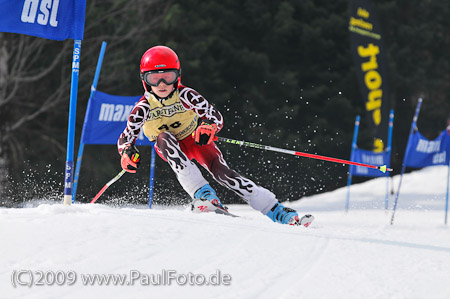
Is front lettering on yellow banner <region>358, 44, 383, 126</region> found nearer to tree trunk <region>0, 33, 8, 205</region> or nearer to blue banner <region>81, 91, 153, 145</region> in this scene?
tree trunk <region>0, 33, 8, 205</region>

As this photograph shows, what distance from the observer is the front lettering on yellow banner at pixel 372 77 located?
12.8m

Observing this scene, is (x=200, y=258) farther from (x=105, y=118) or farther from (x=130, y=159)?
(x=105, y=118)

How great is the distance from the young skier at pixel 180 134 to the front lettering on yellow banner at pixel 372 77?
847 centimetres

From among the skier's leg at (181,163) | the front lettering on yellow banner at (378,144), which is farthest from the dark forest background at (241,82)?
the skier's leg at (181,163)

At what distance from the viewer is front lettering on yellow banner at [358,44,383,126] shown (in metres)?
12.8

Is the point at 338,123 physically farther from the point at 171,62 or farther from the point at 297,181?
the point at 171,62

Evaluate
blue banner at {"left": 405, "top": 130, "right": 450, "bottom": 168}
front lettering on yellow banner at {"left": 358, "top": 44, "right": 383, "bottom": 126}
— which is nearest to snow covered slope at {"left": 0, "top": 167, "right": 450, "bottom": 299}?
blue banner at {"left": 405, "top": 130, "right": 450, "bottom": 168}

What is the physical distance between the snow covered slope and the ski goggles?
1.06 m

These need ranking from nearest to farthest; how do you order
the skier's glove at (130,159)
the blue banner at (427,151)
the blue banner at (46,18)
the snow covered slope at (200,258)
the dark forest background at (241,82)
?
the snow covered slope at (200,258) < the blue banner at (46,18) < the skier's glove at (130,159) < the blue banner at (427,151) < the dark forest background at (241,82)

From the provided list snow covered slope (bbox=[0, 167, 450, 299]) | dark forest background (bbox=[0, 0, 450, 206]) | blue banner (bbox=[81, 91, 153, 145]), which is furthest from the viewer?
dark forest background (bbox=[0, 0, 450, 206])

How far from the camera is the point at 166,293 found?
101 inches

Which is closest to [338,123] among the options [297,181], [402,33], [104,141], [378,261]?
[297,181]

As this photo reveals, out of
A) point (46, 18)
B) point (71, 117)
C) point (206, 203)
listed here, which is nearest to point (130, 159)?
point (71, 117)

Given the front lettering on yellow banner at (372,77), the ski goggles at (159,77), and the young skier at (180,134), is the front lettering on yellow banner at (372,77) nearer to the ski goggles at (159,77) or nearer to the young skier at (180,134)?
the young skier at (180,134)
